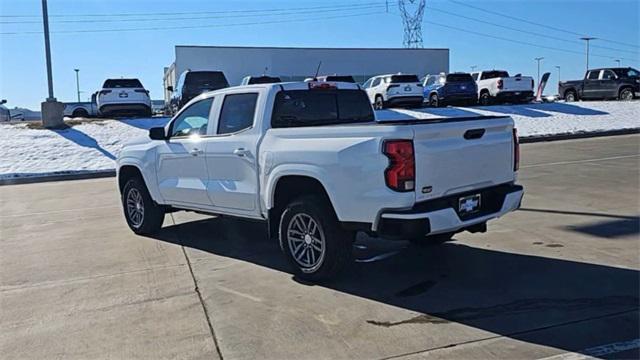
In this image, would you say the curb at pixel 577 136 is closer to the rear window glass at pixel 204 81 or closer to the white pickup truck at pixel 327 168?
the rear window glass at pixel 204 81

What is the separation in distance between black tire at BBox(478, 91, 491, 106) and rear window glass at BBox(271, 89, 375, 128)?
23.5m

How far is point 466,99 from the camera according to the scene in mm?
28359

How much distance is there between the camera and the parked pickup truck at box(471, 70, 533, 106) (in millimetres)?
27750

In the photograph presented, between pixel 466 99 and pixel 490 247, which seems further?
pixel 466 99

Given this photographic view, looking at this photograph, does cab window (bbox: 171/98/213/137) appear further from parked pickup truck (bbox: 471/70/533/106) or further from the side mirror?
parked pickup truck (bbox: 471/70/533/106)

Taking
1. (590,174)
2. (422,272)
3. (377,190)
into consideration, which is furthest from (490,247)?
(590,174)

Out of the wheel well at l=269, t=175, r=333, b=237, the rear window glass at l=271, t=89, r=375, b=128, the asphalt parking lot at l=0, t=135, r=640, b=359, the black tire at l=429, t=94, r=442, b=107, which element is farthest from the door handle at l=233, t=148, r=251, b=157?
the black tire at l=429, t=94, r=442, b=107

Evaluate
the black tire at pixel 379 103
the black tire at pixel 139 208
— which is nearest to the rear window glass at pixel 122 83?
the black tire at pixel 379 103

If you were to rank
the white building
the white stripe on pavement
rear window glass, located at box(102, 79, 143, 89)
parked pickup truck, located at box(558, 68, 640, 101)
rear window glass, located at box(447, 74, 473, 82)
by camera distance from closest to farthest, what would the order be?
the white stripe on pavement
rear window glass, located at box(102, 79, 143, 89)
rear window glass, located at box(447, 74, 473, 82)
parked pickup truck, located at box(558, 68, 640, 101)
the white building

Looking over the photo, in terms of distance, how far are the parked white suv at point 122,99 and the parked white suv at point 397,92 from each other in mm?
10086

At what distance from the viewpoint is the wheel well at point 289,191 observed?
5.37 m

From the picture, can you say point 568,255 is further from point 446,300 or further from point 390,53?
point 390,53

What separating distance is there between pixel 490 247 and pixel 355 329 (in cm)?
277

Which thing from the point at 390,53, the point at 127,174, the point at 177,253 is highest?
the point at 390,53
